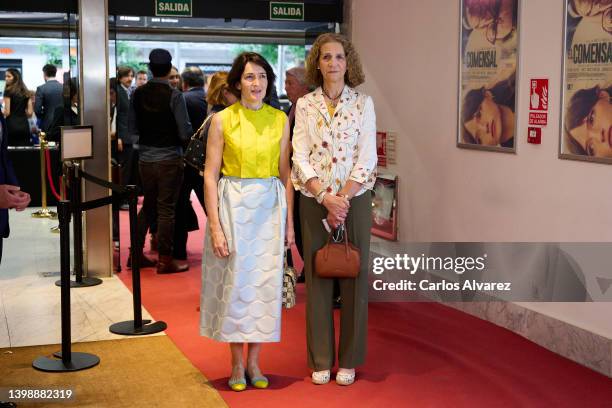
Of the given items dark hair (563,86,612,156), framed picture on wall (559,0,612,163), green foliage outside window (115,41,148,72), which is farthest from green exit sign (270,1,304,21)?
green foliage outside window (115,41,148,72)

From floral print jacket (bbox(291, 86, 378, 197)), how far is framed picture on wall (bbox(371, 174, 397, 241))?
2.55 metres

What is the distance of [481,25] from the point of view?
19.2 ft

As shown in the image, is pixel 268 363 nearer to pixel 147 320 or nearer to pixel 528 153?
pixel 147 320

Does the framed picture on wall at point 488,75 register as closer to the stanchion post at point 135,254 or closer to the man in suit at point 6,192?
the stanchion post at point 135,254

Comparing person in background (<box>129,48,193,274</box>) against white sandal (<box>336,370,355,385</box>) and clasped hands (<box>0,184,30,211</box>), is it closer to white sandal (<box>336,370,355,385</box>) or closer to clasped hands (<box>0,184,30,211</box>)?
white sandal (<box>336,370,355,385</box>)

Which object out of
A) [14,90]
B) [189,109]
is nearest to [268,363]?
[189,109]

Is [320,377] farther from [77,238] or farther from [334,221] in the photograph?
[77,238]

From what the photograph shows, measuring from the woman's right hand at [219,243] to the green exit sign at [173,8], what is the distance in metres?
3.43

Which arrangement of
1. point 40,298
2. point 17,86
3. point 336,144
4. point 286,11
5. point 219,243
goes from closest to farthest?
point 219,243
point 336,144
point 40,298
point 286,11
point 17,86

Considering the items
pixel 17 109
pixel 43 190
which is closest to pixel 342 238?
pixel 43 190

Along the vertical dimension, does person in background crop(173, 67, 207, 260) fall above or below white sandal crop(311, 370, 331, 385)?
above

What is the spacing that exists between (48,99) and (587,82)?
13.8 ft

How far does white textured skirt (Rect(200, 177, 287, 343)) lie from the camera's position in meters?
4.38

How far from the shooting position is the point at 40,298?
653 centimetres
